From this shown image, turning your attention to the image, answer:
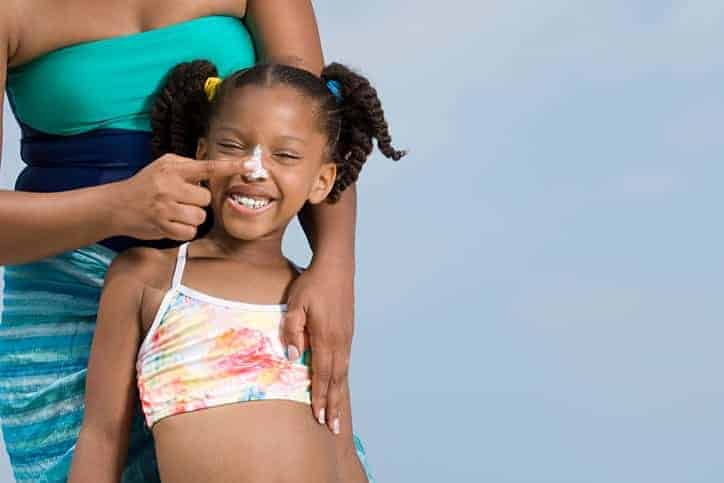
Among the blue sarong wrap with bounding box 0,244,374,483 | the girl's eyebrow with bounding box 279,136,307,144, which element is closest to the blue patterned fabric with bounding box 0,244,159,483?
the blue sarong wrap with bounding box 0,244,374,483

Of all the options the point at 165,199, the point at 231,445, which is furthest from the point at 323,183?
the point at 231,445

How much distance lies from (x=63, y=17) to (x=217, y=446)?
0.89 meters

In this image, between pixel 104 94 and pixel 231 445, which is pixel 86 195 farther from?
pixel 231 445

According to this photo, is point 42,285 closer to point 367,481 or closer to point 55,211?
point 55,211

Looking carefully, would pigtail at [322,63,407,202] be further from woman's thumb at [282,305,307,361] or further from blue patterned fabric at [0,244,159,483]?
blue patterned fabric at [0,244,159,483]

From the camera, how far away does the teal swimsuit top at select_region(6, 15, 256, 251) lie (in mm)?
3703

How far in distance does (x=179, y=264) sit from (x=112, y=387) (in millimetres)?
263

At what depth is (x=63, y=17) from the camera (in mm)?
3678

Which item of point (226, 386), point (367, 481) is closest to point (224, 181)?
point (226, 386)

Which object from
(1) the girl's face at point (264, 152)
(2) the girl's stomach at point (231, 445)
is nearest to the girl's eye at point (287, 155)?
(1) the girl's face at point (264, 152)

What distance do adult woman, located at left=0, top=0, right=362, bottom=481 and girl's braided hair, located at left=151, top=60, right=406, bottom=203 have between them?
0.17 ft

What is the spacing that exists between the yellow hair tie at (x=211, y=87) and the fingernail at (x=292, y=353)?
0.50 metres

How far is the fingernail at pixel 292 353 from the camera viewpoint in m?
3.56

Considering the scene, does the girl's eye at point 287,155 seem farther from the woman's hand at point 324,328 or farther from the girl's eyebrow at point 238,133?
the woman's hand at point 324,328
